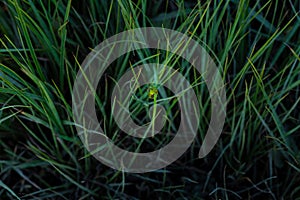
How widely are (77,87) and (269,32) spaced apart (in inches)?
14.0

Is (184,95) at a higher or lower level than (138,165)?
higher

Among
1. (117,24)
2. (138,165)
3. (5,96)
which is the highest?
(117,24)

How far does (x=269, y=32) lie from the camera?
2.53ft

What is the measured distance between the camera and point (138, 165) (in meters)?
0.74

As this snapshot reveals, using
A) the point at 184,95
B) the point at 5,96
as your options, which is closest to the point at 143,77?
the point at 184,95

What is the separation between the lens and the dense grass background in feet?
2.37

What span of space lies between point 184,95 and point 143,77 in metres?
0.08

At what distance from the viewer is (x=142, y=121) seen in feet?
2.44

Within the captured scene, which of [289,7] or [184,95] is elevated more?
[289,7]

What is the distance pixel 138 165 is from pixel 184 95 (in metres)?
0.15

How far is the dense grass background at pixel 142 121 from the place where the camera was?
721 millimetres

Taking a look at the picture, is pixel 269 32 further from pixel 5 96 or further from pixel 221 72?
pixel 5 96

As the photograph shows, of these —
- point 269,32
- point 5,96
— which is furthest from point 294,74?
point 5,96

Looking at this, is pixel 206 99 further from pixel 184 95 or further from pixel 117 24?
pixel 117 24
